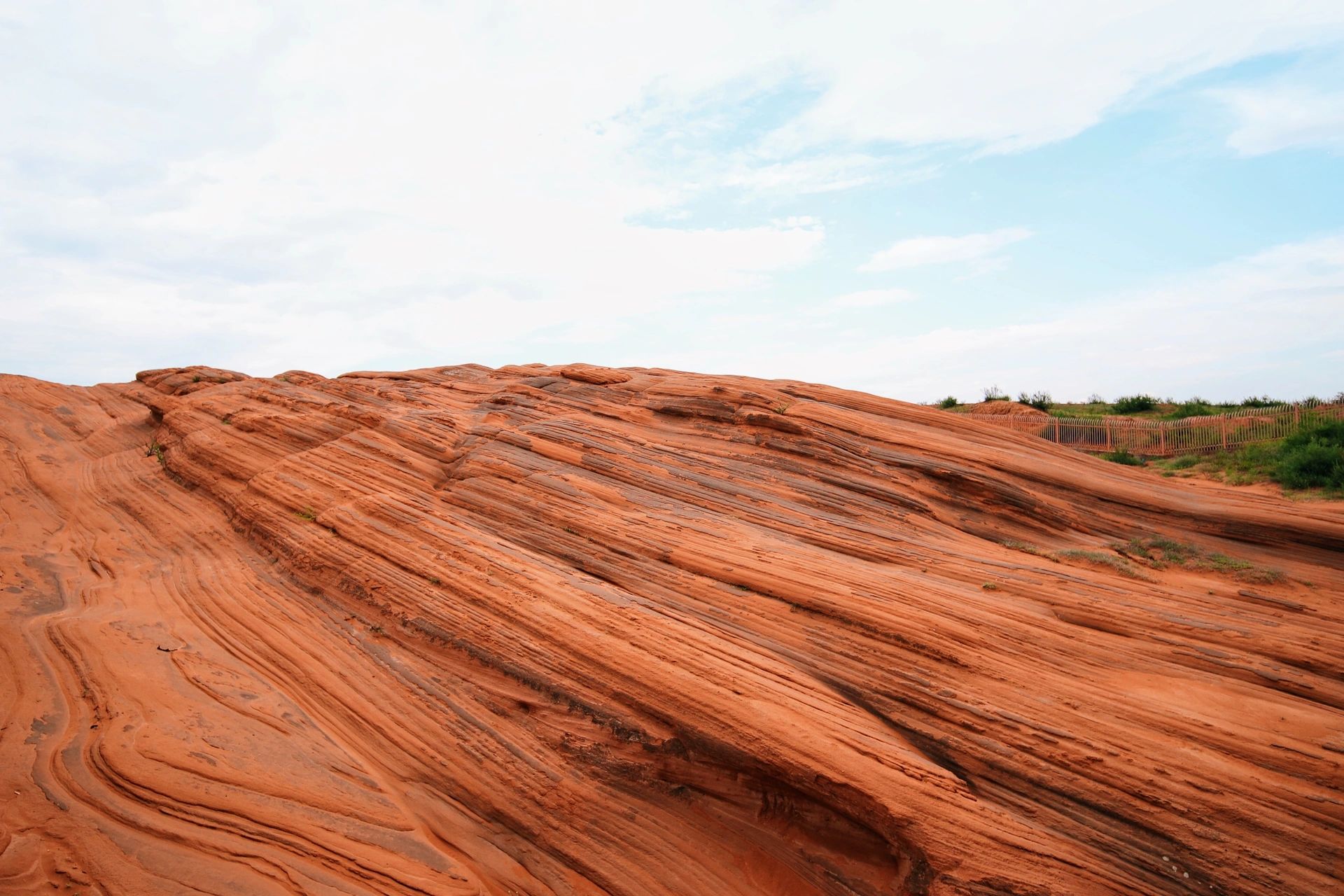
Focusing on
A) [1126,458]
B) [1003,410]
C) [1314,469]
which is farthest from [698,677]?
[1003,410]

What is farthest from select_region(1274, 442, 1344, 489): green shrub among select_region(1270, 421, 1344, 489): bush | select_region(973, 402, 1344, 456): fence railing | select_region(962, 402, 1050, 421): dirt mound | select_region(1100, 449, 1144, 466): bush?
select_region(962, 402, 1050, 421): dirt mound

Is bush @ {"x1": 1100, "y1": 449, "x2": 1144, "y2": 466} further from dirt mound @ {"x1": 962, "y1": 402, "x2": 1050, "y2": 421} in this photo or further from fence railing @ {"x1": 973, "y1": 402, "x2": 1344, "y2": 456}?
dirt mound @ {"x1": 962, "y1": 402, "x2": 1050, "y2": 421}

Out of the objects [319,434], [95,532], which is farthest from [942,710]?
[95,532]

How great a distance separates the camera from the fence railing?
23000mm

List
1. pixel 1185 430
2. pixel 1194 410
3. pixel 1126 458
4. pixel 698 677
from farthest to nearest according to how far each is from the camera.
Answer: pixel 1194 410 < pixel 1185 430 < pixel 1126 458 < pixel 698 677

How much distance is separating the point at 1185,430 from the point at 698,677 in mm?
24149

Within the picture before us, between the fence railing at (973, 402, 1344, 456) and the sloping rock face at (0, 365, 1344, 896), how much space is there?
13.5m

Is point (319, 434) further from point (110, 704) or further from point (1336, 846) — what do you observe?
point (1336, 846)

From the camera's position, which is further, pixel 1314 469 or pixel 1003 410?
pixel 1003 410

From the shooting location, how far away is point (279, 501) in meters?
13.0

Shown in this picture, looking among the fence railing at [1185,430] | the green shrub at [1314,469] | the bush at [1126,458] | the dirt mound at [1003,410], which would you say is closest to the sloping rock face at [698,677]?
the green shrub at [1314,469]

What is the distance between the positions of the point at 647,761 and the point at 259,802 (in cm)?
383

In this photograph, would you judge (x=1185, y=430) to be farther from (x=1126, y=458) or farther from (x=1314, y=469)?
(x=1314, y=469)

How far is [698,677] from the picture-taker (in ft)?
25.0
